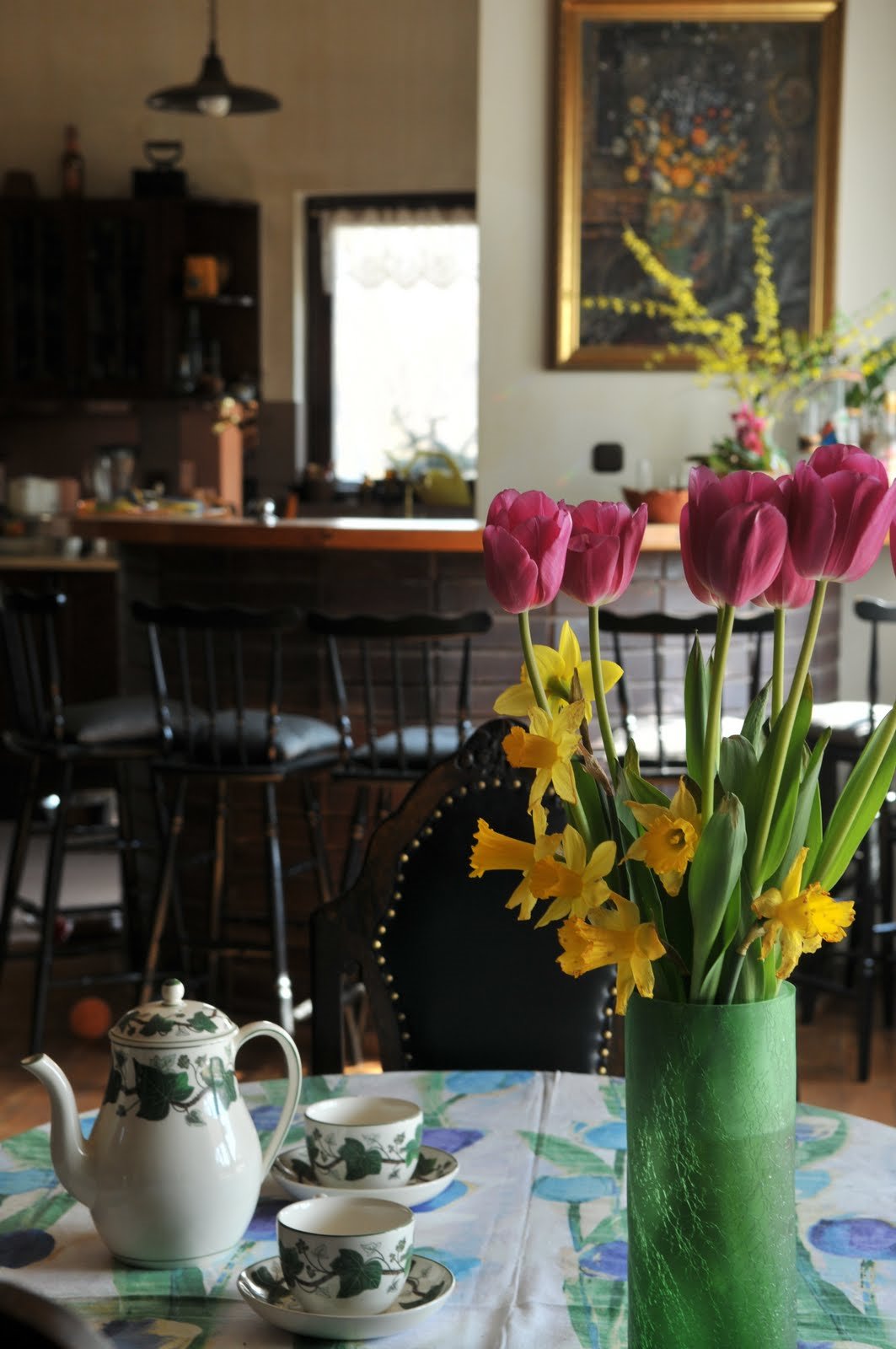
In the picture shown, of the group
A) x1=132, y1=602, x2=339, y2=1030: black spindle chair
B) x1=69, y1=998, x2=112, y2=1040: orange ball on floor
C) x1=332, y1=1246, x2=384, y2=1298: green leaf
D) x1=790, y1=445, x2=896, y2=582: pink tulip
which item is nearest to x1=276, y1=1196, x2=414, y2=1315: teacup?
x1=332, y1=1246, x2=384, y2=1298: green leaf

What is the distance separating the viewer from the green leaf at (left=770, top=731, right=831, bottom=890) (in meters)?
0.81

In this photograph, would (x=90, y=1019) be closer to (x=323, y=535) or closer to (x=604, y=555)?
(x=323, y=535)

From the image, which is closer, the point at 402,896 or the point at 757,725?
the point at 757,725

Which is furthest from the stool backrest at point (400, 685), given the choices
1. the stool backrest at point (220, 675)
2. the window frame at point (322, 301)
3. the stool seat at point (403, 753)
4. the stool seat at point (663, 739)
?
the window frame at point (322, 301)

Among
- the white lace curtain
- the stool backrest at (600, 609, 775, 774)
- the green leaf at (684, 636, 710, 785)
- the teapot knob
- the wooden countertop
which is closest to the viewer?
the green leaf at (684, 636, 710, 785)

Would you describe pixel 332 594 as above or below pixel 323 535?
below

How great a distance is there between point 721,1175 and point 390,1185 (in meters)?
0.41

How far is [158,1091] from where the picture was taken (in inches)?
39.8

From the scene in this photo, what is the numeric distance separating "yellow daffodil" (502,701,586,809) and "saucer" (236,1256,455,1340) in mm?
332

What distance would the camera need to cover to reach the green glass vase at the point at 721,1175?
31.0 inches

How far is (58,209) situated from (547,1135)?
6.40m

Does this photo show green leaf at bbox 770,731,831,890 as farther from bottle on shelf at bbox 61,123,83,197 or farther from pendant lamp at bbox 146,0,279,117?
bottle on shelf at bbox 61,123,83,197

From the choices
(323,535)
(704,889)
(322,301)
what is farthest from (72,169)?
(704,889)

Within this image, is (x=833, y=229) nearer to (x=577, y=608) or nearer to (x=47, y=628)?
(x=577, y=608)
